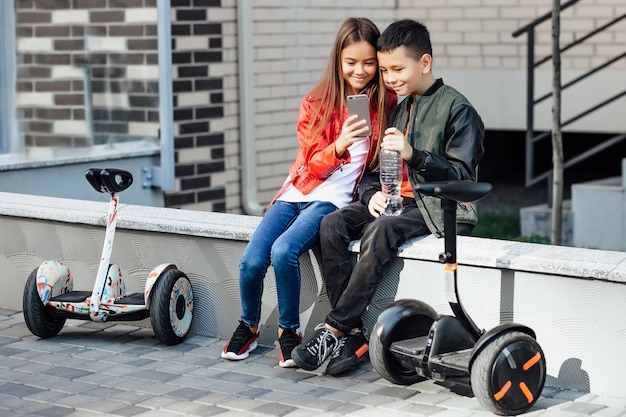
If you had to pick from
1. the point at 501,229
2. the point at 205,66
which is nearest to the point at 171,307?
the point at 205,66

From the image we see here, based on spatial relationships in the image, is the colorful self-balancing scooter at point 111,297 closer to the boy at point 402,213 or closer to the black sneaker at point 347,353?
the boy at point 402,213

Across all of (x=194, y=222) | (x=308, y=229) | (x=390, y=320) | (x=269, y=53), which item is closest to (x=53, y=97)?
(x=269, y=53)

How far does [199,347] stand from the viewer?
5.67m

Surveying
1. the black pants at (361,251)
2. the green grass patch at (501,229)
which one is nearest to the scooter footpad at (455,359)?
the black pants at (361,251)

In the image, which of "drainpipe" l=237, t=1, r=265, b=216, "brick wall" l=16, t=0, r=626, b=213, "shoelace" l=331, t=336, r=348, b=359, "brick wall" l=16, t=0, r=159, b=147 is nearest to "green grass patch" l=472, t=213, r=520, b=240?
"brick wall" l=16, t=0, r=626, b=213

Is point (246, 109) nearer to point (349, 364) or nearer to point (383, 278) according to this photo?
point (383, 278)

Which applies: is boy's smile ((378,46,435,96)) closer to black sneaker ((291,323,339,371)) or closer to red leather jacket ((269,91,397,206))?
red leather jacket ((269,91,397,206))

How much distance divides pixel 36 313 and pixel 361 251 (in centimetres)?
166

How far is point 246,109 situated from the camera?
9.05 meters

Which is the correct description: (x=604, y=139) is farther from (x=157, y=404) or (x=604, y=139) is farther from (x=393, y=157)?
(x=157, y=404)

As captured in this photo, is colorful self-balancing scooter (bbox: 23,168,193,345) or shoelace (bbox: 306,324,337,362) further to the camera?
colorful self-balancing scooter (bbox: 23,168,193,345)

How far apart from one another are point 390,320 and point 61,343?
5.87 ft

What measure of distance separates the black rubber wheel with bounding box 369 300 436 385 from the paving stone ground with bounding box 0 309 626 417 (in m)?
0.08

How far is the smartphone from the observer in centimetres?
514
